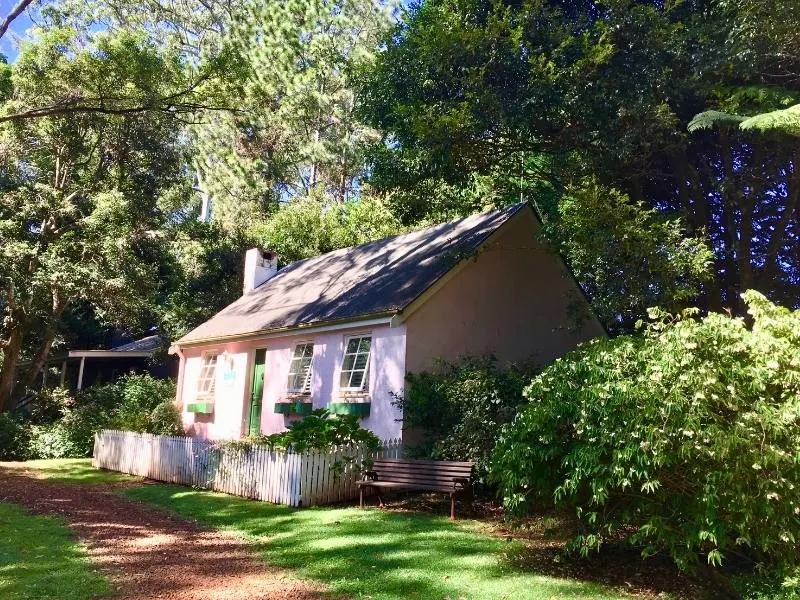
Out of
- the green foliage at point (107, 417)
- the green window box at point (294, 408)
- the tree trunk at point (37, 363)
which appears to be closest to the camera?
the green window box at point (294, 408)

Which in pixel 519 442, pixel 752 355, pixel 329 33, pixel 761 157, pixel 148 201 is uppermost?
pixel 329 33

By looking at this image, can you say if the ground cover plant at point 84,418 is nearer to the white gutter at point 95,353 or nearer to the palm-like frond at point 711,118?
the white gutter at point 95,353

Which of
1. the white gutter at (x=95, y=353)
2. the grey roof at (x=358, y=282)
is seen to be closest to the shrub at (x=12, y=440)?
the white gutter at (x=95, y=353)

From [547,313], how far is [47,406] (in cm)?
1852

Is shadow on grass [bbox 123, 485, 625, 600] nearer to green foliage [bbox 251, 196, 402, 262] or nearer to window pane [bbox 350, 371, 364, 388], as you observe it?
window pane [bbox 350, 371, 364, 388]

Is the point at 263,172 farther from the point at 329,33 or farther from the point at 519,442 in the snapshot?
the point at 519,442

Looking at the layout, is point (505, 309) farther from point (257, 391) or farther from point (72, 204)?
point (72, 204)

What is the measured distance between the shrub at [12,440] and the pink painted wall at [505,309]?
1500 centimetres

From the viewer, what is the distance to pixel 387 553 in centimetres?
836

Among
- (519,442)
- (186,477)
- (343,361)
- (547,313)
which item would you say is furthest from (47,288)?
(519,442)

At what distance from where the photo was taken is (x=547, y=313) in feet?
59.3

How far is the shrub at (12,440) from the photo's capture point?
2158cm

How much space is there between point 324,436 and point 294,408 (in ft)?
14.5

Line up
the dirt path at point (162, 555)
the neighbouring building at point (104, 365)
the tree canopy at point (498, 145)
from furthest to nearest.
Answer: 1. the neighbouring building at point (104, 365)
2. the tree canopy at point (498, 145)
3. the dirt path at point (162, 555)
